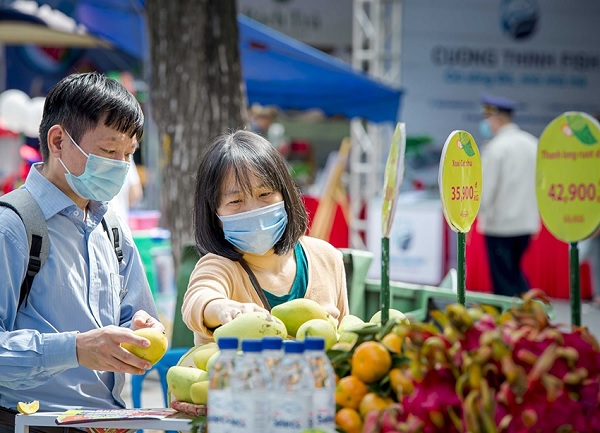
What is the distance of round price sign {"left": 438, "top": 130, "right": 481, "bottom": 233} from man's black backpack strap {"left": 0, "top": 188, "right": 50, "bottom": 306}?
1062 millimetres

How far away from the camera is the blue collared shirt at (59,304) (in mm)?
2408

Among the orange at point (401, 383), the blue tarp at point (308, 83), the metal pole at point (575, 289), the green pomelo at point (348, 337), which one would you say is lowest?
the orange at point (401, 383)

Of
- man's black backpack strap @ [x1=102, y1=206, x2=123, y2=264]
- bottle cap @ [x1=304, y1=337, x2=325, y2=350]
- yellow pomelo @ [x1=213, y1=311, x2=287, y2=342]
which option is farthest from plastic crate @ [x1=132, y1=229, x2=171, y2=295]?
bottle cap @ [x1=304, y1=337, x2=325, y2=350]

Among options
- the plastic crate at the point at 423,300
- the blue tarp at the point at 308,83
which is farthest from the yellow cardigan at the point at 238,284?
Answer: the blue tarp at the point at 308,83

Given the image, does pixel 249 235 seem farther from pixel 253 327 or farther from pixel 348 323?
pixel 253 327

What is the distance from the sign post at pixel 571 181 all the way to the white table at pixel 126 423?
0.92 m

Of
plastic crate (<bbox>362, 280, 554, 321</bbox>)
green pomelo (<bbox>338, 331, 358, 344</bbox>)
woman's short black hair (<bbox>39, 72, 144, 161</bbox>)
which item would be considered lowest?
plastic crate (<bbox>362, 280, 554, 321</bbox>)

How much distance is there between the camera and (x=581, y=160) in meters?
2.24

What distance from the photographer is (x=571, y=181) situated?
227cm

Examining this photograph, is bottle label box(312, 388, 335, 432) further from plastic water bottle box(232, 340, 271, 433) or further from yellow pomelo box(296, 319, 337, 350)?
yellow pomelo box(296, 319, 337, 350)

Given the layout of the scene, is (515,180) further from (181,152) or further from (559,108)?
(559,108)

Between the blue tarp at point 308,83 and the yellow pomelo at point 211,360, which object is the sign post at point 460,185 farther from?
the blue tarp at point 308,83

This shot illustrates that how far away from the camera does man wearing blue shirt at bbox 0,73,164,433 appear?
247cm

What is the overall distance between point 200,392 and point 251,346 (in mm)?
371
